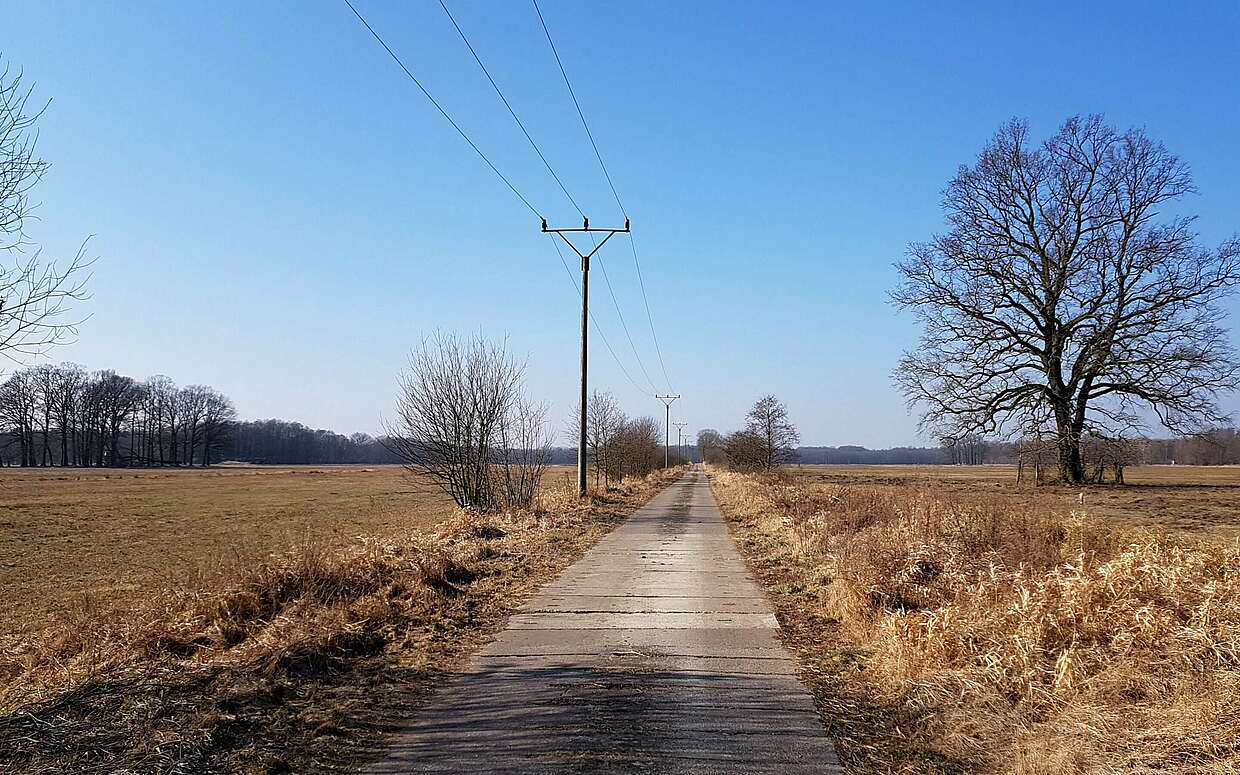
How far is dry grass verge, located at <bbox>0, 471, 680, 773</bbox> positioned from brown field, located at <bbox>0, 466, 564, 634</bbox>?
91 centimetres

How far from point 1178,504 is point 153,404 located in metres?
138

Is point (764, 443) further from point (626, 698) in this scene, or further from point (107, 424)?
point (107, 424)

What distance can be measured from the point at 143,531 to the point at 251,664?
27523 mm

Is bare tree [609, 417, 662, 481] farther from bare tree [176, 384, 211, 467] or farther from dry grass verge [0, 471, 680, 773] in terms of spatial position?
bare tree [176, 384, 211, 467]

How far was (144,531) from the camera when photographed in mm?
29984

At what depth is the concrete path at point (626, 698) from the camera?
471 cm

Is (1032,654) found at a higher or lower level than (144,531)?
higher

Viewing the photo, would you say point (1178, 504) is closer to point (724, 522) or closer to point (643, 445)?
point (724, 522)

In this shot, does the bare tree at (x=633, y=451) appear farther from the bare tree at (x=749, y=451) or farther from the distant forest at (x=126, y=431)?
the distant forest at (x=126, y=431)

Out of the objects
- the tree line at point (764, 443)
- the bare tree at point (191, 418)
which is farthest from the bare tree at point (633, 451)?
the bare tree at point (191, 418)

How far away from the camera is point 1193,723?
169 inches

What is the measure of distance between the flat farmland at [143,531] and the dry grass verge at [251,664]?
94cm

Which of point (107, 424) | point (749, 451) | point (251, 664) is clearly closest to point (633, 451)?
point (749, 451)

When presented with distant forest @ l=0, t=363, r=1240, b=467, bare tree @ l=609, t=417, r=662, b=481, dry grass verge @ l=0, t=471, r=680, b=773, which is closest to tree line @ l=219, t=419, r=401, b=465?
distant forest @ l=0, t=363, r=1240, b=467
